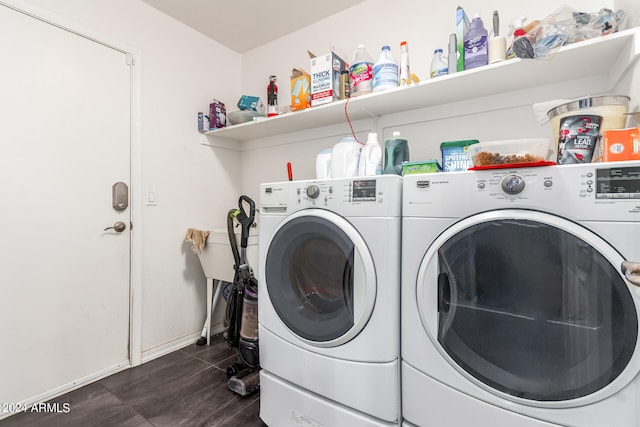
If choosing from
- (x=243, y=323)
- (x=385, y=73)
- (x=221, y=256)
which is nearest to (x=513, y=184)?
(x=385, y=73)

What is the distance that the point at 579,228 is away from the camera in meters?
0.71

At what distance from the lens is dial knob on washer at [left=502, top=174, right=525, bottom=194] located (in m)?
0.78

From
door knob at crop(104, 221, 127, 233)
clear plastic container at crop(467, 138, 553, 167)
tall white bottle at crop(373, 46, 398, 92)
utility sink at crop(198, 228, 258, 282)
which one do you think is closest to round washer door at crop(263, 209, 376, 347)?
clear plastic container at crop(467, 138, 553, 167)

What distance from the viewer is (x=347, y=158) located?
132cm

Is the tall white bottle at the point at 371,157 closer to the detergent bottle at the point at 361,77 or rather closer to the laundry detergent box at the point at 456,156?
the laundry detergent box at the point at 456,156

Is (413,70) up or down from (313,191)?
up

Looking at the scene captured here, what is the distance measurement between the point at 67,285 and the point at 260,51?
2.19 metres

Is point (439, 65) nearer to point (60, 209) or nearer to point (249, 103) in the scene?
point (249, 103)

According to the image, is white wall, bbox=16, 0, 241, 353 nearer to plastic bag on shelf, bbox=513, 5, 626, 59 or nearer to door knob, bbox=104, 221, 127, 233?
door knob, bbox=104, 221, 127, 233

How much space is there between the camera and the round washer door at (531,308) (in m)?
0.68

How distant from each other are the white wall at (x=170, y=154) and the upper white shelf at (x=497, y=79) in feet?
2.33

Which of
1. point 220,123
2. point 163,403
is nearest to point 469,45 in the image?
point 220,123

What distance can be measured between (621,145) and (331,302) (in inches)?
40.1

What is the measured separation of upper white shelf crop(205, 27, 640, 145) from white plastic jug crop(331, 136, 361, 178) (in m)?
0.37
